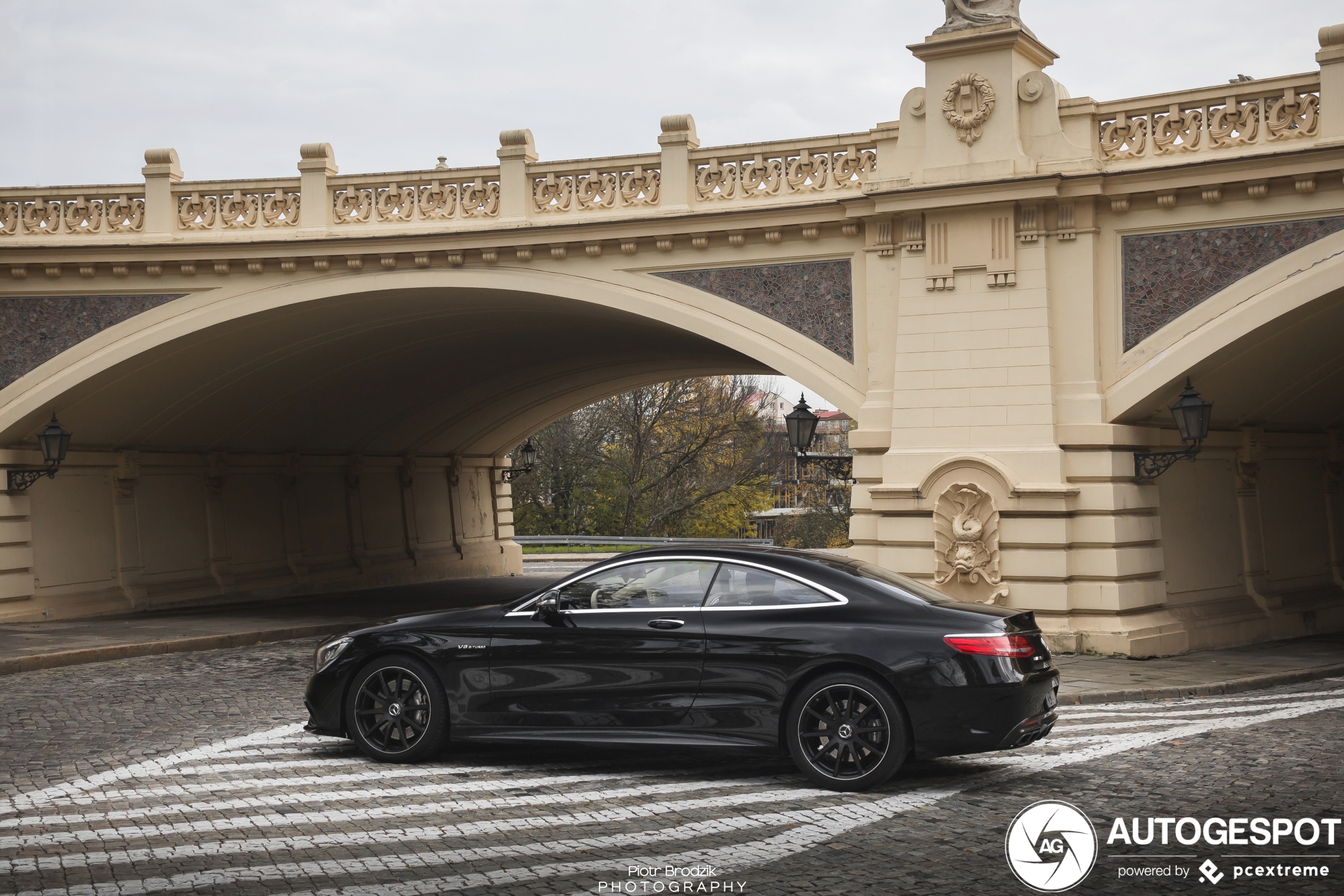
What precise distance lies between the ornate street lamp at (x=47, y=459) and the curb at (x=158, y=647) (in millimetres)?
3457

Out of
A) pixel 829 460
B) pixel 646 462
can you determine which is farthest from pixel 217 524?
pixel 646 462

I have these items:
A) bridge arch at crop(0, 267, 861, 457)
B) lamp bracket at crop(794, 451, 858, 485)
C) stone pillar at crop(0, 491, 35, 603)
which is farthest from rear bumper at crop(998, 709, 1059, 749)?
stone pillar at crop(0, 491, 35, 603)

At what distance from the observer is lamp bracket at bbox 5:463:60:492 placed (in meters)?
18.2

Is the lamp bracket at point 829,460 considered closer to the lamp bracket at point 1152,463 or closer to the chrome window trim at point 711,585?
the lamp bracket at point 1152,463

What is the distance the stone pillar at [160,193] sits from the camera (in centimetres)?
1784

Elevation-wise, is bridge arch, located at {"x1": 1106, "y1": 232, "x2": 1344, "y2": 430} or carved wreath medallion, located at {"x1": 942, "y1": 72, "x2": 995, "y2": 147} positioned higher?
carved wreath medallion, located at {"x1": 942, "y1": 72, "x2": 995, "y2": 147}

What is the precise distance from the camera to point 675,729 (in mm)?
7875

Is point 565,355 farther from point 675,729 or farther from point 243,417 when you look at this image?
point 675,729

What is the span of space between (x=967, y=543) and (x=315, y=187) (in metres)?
9.46

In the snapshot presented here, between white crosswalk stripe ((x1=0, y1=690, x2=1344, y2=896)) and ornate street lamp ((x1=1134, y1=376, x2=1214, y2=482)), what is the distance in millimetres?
4722

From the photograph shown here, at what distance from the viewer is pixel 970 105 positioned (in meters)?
14.3

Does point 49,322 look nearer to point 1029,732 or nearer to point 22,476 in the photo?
point 22,476

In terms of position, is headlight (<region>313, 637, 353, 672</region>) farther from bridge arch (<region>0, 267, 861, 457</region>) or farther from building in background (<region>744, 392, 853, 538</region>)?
building in background (<region>744, 392, 853, 538</region>)

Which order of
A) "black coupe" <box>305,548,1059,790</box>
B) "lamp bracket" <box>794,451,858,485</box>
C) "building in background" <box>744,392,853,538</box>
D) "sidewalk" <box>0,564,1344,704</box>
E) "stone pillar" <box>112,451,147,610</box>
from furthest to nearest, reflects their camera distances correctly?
"building in background" <box>744,392,853,538</box>, "stone pillar" <box>112,451,147,610</box>, "lamp bracket" <box>794,451,858,485</box>, "sidewalk" <box>0,564,1344,704</box>, "black coupe" <box>305,548,1059,790</box>
